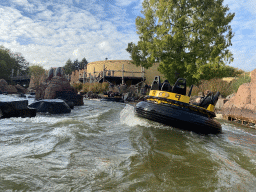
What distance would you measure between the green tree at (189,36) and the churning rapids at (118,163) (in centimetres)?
1104

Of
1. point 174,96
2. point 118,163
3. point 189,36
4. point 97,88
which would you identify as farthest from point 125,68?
point 118,163

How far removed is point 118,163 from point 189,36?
51.4ft

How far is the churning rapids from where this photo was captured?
200 cm

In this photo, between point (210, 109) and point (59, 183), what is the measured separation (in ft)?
14.7

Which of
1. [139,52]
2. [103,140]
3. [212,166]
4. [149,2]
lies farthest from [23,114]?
[149,2]

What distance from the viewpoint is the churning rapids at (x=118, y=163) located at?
2004mm

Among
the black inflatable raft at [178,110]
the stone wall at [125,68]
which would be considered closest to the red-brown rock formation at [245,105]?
the black inflatable raft at [178,110]

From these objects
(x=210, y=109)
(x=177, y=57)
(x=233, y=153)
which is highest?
(x=177, y=57)

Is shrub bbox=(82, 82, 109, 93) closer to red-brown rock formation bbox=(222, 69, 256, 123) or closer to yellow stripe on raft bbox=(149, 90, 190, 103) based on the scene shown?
red-brown rock formation bbox=(222, 69, 256, 123)

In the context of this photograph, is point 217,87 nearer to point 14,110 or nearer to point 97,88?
point 14,110

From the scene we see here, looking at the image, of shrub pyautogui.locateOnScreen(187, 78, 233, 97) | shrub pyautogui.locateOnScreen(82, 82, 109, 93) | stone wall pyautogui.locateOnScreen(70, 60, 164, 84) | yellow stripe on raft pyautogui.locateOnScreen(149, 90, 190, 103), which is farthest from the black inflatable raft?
stone wall pyautogui.locateOnScreen(70, 60, 164, 84)

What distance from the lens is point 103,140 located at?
12.3 feet

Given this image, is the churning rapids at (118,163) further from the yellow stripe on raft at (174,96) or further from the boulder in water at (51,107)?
the boulder in water at (51,107)

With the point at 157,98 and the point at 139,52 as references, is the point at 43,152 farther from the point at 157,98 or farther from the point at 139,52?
the point at 139,52
